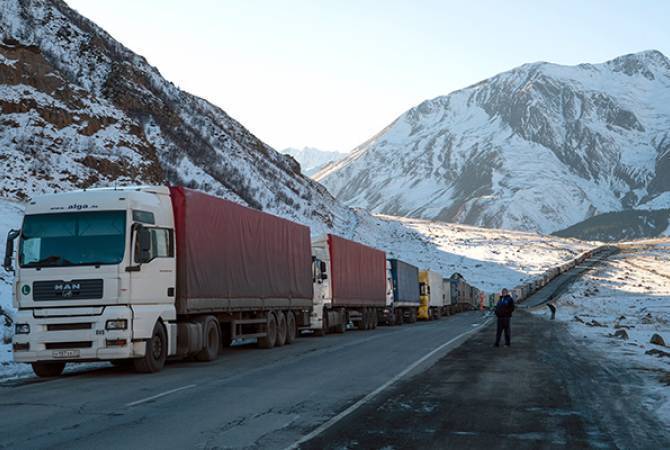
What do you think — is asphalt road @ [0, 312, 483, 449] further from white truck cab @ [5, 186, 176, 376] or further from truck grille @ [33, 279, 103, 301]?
truck grille @ [33, 279, 103, 301]

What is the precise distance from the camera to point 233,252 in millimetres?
21359

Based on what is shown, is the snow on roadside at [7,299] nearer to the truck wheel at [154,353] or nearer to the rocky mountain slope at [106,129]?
the truck wheel at [154,353]

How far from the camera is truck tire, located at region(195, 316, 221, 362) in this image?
63.1 feet

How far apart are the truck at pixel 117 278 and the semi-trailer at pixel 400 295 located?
2696 centimetres

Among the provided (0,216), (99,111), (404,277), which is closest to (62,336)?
(0,216)

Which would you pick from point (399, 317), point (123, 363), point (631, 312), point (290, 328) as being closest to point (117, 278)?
point (123, 363)

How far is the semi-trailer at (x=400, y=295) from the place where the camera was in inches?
1825

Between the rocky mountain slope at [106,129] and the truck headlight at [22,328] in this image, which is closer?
the truck headlight at [22,328]

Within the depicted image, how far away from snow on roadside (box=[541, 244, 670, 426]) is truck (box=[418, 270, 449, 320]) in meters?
8.91

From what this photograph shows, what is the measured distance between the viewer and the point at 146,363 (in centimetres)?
1648

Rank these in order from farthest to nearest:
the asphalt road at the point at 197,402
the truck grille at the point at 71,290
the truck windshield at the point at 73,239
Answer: the truck windshield at the point at 73,239 → the truck grille at the point at 71,290 → the asphalt road at the point at 197,402

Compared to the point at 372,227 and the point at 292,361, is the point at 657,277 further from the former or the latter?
the point at 292,361

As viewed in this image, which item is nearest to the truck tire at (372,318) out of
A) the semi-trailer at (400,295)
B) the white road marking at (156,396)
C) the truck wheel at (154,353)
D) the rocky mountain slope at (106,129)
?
the semi-trailer at (400,295)

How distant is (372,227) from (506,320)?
98.8 metres
